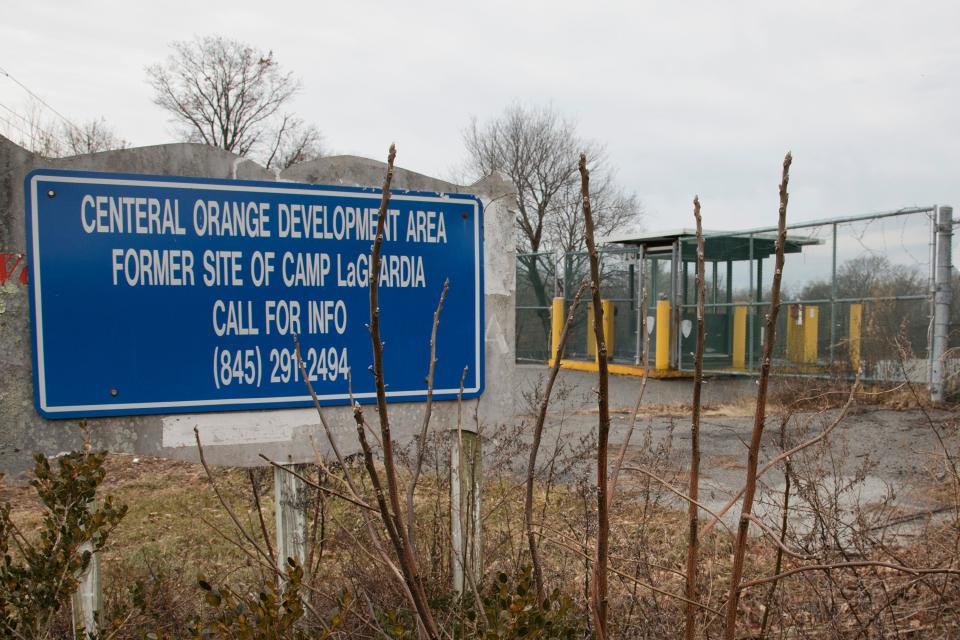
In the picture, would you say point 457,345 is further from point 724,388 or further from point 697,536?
point 724,388

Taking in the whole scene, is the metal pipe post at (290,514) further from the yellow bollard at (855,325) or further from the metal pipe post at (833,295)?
the metal pipe post at (833,295)

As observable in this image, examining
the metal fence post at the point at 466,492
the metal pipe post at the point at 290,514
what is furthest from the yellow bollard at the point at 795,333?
the metal pipe post at the point at 290,514

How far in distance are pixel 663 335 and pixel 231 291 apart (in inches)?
513

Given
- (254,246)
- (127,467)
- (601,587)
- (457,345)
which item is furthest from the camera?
(127,467)

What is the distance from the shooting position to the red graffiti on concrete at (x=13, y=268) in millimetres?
2590

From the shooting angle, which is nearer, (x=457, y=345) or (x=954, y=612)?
(x=954, y=612)

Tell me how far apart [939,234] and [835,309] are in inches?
73.0

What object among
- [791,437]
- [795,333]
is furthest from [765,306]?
[791,437]

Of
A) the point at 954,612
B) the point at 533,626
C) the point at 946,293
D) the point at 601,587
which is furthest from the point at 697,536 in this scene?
the point at 946,293

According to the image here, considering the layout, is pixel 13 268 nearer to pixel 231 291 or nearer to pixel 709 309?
pixel 231 291

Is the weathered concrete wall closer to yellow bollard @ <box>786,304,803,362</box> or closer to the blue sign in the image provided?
the blue sign

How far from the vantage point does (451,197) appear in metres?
3.23

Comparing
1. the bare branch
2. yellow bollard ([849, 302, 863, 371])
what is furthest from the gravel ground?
the bare branch

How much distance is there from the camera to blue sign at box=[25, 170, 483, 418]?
263 cm
